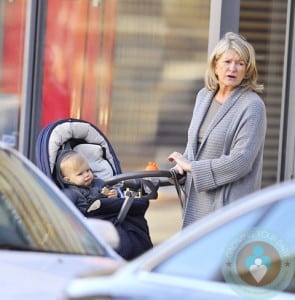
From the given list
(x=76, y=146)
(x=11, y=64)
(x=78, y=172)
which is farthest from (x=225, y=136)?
(x=11, y=64)

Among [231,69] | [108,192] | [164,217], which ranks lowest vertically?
[164,217]

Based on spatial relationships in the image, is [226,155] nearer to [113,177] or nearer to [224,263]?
[113,177]

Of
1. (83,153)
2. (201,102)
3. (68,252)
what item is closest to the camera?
(68,252)

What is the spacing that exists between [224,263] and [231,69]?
313 cm

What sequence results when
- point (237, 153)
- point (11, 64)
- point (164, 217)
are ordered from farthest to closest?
point (11, 64) < point (164, 217) < point (237, 153)

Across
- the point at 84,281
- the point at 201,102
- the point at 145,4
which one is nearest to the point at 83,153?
the point at 201,102

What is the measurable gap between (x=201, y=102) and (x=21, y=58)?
3.56m

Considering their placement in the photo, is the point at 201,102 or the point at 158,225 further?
the point at 158,225

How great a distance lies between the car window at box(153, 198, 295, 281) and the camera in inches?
121

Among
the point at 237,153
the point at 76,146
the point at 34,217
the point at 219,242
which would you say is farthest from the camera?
the point at 76,146

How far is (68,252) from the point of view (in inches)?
172

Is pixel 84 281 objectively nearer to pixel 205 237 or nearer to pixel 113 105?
→ pixel 205 237

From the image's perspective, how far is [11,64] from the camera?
955cm

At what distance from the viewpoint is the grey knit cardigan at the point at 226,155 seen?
235 inches
